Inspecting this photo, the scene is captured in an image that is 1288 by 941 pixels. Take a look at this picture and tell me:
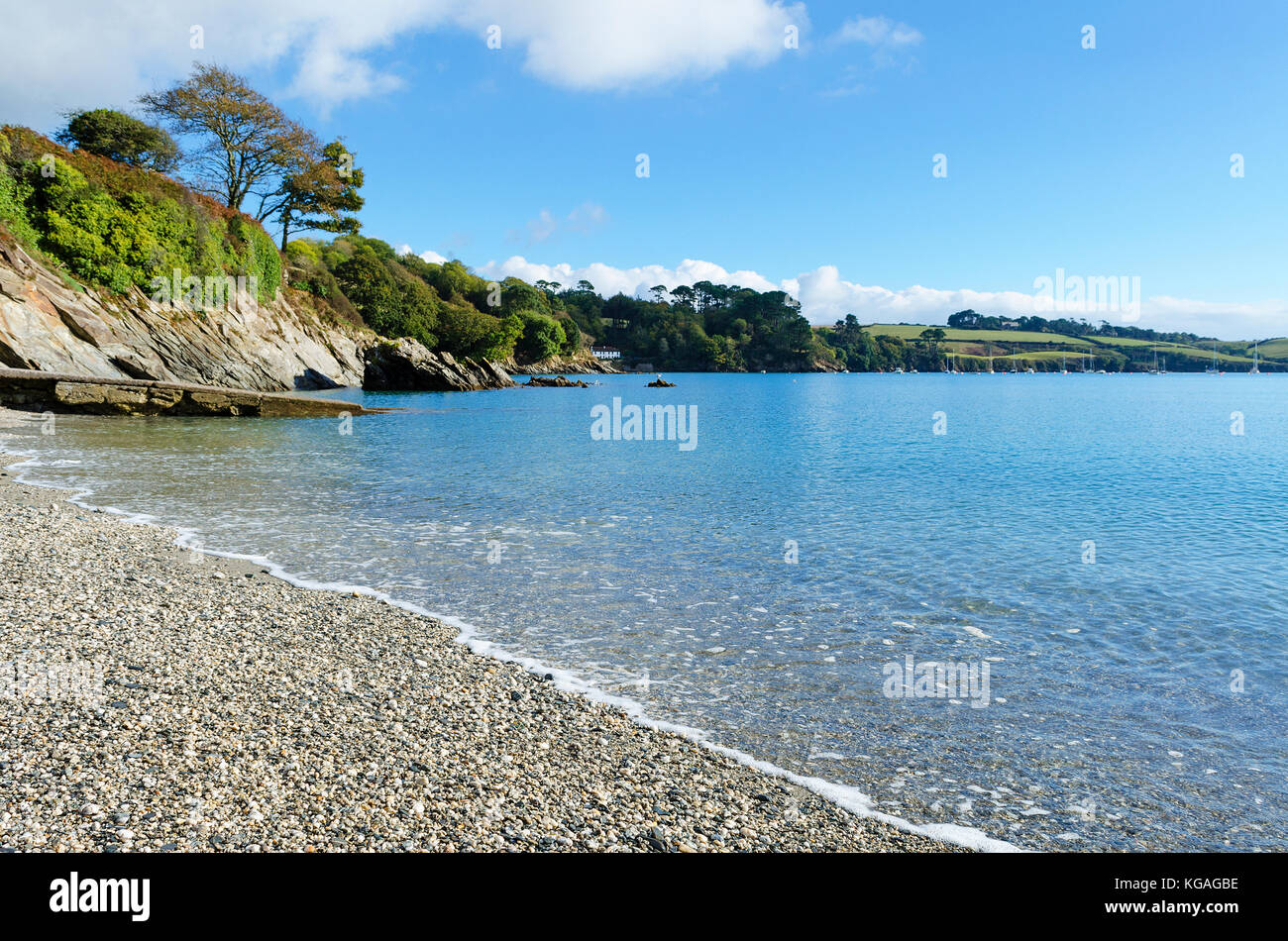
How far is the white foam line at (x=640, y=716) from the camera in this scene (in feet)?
18.2

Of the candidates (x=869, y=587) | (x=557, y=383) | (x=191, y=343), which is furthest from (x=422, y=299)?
(x=869, y=587)

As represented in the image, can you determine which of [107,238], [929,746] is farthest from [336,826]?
[107,238]

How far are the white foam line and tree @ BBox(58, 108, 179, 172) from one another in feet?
186

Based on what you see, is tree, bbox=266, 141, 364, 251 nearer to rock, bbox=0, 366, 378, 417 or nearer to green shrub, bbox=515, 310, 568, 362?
rock, bbox=0, 366, 378, 417

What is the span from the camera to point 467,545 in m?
14.8

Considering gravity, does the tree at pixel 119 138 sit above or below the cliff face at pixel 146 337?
above

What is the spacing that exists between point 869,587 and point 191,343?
5156 centimetres

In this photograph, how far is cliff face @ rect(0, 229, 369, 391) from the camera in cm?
3822

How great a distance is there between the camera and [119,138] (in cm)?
5534

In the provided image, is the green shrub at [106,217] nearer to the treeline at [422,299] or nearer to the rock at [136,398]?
the rock at [136,398]

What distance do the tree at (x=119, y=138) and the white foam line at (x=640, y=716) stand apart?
56.7 meters

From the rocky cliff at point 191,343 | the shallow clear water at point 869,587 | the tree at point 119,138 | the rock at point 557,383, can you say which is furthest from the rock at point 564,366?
the shallow clear water at point 869,587

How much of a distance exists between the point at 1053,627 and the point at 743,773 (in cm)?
652

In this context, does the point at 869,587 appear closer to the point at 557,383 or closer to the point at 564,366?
the point at 557,383
